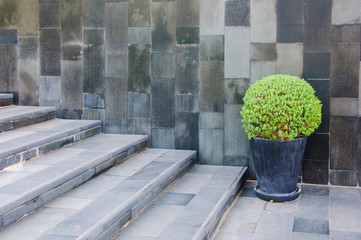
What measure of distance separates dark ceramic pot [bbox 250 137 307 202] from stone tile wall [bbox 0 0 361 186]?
2.42 ft

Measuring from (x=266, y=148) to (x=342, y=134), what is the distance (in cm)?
118

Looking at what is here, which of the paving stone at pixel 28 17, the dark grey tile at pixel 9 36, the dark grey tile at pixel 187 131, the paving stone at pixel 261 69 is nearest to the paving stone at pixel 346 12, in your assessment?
the paving stone at pixel 261 69

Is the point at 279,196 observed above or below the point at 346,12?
below

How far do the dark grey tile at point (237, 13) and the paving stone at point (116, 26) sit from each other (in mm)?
1329

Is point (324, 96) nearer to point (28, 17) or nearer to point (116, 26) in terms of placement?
point (116, 26)

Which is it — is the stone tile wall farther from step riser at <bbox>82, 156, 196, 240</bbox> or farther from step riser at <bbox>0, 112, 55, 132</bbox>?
step riser at <bbox>82, 156, 196, 240</bbox>

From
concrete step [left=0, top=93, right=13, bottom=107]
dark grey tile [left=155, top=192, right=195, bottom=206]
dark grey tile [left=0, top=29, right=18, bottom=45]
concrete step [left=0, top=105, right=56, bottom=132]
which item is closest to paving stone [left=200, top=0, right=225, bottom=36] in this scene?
dark grey tile [left=155, top=192, right=195, bottom=206]

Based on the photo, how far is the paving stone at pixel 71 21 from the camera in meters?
5.96

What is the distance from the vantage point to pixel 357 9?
5.07 m

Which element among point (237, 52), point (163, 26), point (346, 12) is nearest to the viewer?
point (346, 12)

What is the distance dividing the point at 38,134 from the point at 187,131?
6.03 ft

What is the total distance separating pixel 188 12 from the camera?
18.3 ft

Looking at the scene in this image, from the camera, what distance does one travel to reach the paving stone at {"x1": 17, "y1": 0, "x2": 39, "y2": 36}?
6113 millimetres

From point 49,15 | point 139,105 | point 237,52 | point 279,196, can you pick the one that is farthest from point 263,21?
point 49,15
